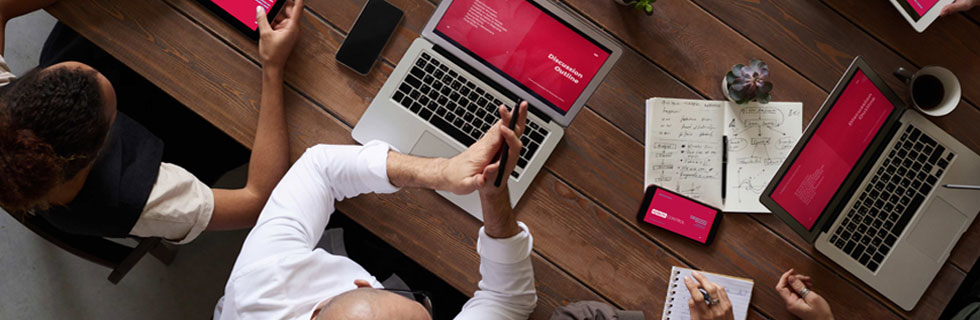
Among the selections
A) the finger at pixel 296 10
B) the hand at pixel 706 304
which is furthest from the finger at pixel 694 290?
the finger at pixel 296 10

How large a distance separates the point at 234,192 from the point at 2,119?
17.9 inches

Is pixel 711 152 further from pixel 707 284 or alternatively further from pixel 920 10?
pixel 920 10

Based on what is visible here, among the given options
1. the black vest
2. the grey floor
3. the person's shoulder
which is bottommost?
the grey floor

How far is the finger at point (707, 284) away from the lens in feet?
4.49

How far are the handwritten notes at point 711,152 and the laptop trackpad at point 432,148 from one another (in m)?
0.50

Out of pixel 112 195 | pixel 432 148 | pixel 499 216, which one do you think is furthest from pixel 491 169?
pixel 112 195

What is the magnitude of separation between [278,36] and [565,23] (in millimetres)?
677

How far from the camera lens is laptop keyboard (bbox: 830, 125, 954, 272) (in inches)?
55.2

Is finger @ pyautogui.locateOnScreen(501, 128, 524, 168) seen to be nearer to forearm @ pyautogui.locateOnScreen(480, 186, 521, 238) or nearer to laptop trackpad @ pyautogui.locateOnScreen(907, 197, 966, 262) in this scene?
forearm @ pyautogui.locateOnScreen(480, 186, 521, 238)

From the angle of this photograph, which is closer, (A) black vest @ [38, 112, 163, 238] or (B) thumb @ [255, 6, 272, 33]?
(A) black vest @ [38, 112, 163, 238]

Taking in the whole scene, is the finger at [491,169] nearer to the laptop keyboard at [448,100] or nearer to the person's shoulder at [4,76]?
the laptop keyboard at [448,100]

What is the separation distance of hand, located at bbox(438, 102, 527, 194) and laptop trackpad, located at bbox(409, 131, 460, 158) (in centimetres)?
10

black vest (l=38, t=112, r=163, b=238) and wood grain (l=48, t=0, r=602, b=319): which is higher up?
wood grain (l=48, t=0, r=602, b=319)

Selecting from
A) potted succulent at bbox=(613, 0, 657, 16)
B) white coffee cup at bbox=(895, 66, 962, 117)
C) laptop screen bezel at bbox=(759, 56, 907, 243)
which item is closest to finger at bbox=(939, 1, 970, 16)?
white coffee cup at bbox=(895, 66, 962, 117)
